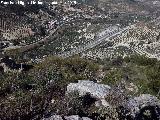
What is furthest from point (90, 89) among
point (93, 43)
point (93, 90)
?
point (93, 43)

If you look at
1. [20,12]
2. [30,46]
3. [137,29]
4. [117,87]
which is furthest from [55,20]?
[117,87]

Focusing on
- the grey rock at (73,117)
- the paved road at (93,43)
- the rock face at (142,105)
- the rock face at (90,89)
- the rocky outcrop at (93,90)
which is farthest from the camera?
the paved road at (93,43)

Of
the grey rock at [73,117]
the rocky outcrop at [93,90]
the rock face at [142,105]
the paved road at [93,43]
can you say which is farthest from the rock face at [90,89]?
the paved road at [93,43]

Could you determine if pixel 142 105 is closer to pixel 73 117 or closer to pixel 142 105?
pixel 142 105

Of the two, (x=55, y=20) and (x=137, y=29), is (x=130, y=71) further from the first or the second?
(x=55, y=20)

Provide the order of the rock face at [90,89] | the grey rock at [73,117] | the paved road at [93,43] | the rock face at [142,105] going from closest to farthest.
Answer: the grey rock at [73,117]
the rock face at [142,105]
the rock face at [90,89]
the paved road at [93,43]

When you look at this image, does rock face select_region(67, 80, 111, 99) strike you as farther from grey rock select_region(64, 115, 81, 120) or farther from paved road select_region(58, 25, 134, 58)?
paved road select_region(58, 25, 134, 58)

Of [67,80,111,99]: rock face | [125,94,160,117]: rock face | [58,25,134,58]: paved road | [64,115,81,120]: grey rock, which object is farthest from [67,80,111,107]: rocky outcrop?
[58,25,134,58]: paved road

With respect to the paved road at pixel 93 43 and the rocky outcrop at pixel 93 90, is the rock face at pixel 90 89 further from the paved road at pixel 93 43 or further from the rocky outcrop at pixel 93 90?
the paved road at pixel 93 43
